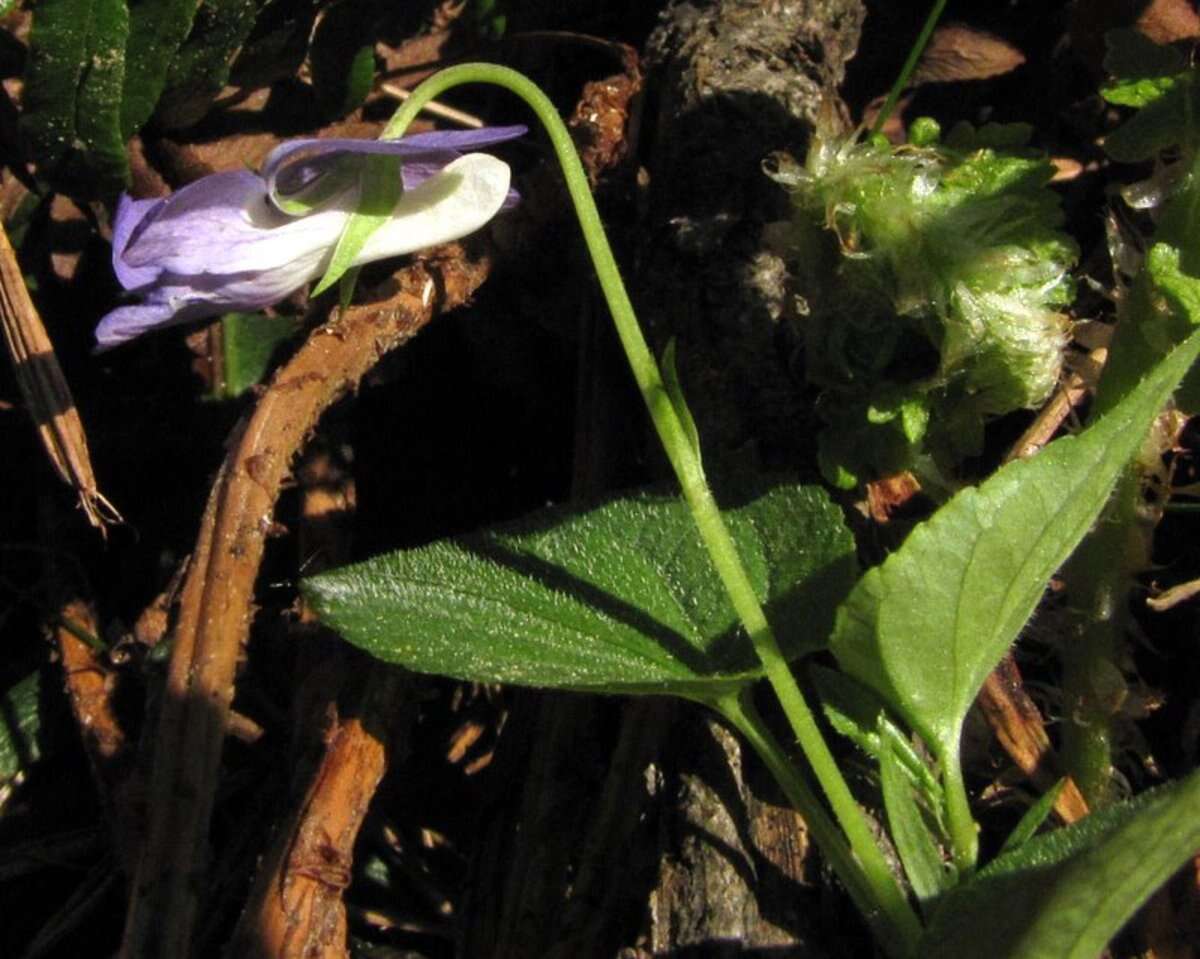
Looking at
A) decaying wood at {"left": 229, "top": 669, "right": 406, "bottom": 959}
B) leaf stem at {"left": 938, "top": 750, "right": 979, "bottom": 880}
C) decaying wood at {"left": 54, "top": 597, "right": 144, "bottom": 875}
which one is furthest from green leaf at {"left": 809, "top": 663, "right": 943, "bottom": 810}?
decaying wood at {"left": 54, "top": 597, "right": 144, "bottom": 875}

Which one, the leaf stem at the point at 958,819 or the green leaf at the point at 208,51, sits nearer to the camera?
the leaf stem at the point at 958,819

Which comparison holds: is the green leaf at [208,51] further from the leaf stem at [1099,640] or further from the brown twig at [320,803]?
the leaf stem at [1099,640]

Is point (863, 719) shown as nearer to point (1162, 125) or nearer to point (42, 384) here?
point (1162, 125)

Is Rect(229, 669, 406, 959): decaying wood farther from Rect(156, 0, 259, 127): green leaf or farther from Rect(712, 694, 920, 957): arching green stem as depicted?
Rect(156, 0, 259, 127): green leaf

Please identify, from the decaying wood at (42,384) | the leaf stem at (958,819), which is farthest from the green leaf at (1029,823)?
the decaying wood at (42,384)

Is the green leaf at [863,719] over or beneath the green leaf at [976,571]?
beneath
